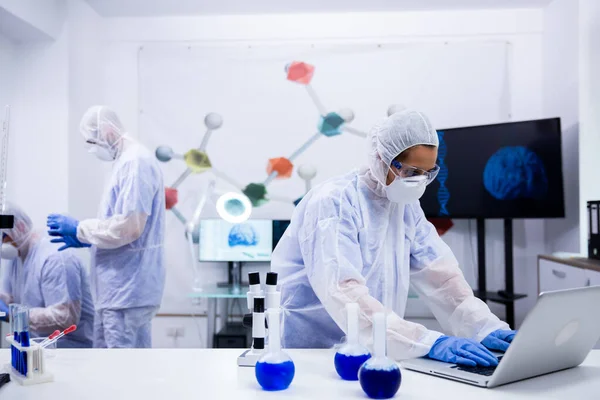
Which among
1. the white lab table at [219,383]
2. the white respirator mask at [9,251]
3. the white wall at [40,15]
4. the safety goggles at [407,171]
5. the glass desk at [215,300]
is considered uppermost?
the white wall at [40,15]

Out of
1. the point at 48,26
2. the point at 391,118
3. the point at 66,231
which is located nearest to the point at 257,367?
the point at 391,118

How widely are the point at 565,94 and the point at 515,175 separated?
599mm

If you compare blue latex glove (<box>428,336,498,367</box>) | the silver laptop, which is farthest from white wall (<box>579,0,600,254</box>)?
blue latex glove (<box>428,336,498,367</box>)

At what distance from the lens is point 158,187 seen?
8.43 ft

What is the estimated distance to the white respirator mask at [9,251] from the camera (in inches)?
98.1

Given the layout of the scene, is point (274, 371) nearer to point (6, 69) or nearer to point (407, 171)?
point (407, 171)

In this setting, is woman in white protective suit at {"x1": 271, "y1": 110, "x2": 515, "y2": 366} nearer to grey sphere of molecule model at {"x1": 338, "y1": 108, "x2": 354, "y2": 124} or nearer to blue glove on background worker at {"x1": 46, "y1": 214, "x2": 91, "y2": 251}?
blue glove on background worker at {"x1": 46, "y1": 214, "x2": 91, "y2": 251}

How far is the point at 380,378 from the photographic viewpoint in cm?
110

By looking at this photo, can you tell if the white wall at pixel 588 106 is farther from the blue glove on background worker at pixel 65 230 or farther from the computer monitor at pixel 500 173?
the blue glove on background worker at pixel 65 230

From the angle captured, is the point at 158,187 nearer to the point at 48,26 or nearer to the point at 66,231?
the point at 66,231

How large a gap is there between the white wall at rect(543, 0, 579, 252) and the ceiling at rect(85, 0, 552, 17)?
0.82 feet

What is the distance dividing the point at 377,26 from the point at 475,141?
1.06 meters

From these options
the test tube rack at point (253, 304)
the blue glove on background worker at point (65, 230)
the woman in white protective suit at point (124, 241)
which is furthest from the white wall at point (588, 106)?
the blue glove on background worker at point (65, 230)

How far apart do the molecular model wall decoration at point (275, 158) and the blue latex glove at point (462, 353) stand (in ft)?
8.20
